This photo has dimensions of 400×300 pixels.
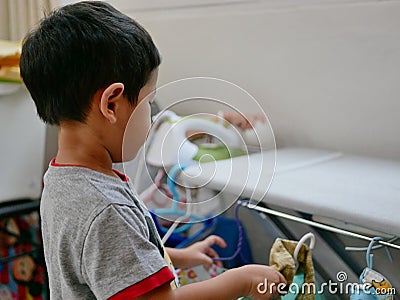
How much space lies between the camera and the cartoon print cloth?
0.85 meters

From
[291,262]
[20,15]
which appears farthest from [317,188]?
[20,15]

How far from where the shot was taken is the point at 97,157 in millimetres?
737

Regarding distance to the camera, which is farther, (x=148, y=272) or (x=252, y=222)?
(x=252, y=222)

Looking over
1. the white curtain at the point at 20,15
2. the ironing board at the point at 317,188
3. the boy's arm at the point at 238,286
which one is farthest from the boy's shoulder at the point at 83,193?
the white curtain at the point at 20,15

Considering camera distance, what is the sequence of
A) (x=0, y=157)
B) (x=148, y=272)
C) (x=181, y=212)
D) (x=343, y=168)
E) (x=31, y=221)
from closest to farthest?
(x=148, y=272) < (x=181, y=212) < (x=343, y=168) < (x=0, y=157) < (x=31, y=221)

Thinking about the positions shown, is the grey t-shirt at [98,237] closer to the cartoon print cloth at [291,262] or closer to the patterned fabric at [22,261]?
the cartoon print cloth at [291,262]

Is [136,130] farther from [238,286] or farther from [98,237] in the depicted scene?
[238,286]

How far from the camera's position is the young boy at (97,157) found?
65cm

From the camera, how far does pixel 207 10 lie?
1666 millimetres

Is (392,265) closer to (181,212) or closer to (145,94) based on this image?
(181,212)

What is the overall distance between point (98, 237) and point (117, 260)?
0.04 m

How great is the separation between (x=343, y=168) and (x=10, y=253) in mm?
1090

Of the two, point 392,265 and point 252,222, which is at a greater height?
point 392,265

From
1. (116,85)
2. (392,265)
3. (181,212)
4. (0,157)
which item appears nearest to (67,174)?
(116,85)
